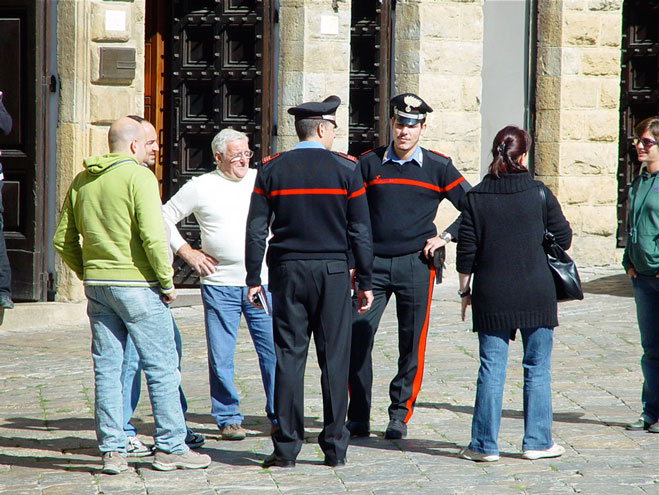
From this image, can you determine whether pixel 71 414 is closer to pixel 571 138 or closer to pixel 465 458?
pixel 465 458

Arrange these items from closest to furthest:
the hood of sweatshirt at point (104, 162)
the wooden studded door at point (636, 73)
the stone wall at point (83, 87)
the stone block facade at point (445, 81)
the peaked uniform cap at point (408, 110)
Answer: the hood of sweatshirt at point (104, 162) < the peaked uniform cap at point (408, 110) < the stone wall at point (83, 87) < the stone block facade at point (445, 81) < the wooden studded door at point (636, 73)

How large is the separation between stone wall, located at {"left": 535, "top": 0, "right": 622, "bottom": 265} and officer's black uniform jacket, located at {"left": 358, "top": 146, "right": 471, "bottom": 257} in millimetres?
6538

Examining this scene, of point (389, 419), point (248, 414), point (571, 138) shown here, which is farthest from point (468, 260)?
point (571, 138)

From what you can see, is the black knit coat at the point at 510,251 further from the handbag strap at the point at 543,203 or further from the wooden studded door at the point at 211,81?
the wooden studded door at the point at 211,81

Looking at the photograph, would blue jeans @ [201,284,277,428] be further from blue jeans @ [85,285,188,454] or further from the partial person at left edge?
the partial person at left edge

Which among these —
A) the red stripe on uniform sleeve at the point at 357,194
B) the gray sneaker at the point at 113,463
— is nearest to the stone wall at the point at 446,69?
the red stripe on uniform sleeve at the point at 357,194

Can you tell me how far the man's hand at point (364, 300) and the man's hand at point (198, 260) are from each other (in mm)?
912

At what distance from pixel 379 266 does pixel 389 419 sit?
3.12 feet

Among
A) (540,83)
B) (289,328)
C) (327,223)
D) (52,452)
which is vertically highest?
(540,83)

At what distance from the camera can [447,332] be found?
31.5ft

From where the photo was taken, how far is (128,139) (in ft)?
18.6

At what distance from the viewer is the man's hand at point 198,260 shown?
637cm

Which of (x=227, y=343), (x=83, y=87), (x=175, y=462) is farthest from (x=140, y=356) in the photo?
(x=83, y=87)

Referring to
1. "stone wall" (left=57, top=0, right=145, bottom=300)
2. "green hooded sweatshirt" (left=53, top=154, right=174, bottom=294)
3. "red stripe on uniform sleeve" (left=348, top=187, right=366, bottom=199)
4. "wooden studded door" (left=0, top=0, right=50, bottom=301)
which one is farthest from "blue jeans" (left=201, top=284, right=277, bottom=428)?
"wooden studded door" (left=0, top=0, right=50, bottom=301)
